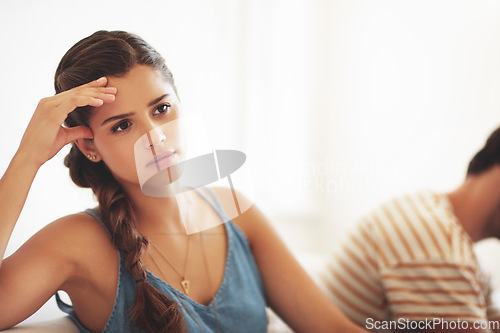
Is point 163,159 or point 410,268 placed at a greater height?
point 163,159

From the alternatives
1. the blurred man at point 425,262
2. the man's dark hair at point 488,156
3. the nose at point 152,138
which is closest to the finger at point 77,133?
the nose at point 152,138

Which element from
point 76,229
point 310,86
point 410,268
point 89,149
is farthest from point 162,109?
point 310,86

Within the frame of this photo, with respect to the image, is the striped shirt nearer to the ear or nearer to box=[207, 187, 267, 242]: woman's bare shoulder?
box=[207, 187, 267, 242]: woman's bare shoulder

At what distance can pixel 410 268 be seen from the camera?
856mm

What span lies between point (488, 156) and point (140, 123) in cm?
75

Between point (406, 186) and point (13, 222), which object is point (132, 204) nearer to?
point (13, 222)

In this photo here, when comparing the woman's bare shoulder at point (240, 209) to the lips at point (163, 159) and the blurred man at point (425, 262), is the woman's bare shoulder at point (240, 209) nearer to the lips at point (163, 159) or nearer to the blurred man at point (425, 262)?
the lips at point (163, 159)

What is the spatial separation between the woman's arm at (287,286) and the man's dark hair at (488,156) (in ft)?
1.46

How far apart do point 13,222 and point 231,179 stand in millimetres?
309

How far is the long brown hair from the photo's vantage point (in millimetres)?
593

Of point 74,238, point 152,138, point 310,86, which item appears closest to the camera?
point 152,138

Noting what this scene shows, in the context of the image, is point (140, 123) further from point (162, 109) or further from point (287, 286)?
point (287, 286)

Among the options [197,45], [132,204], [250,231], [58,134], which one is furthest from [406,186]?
[58,134]

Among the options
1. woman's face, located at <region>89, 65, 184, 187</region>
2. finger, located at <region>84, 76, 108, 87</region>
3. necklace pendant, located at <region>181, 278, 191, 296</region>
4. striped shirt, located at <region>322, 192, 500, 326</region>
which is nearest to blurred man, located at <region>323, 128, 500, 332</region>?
striped shirt, located at <region>322, 192, 500, 326</region>
